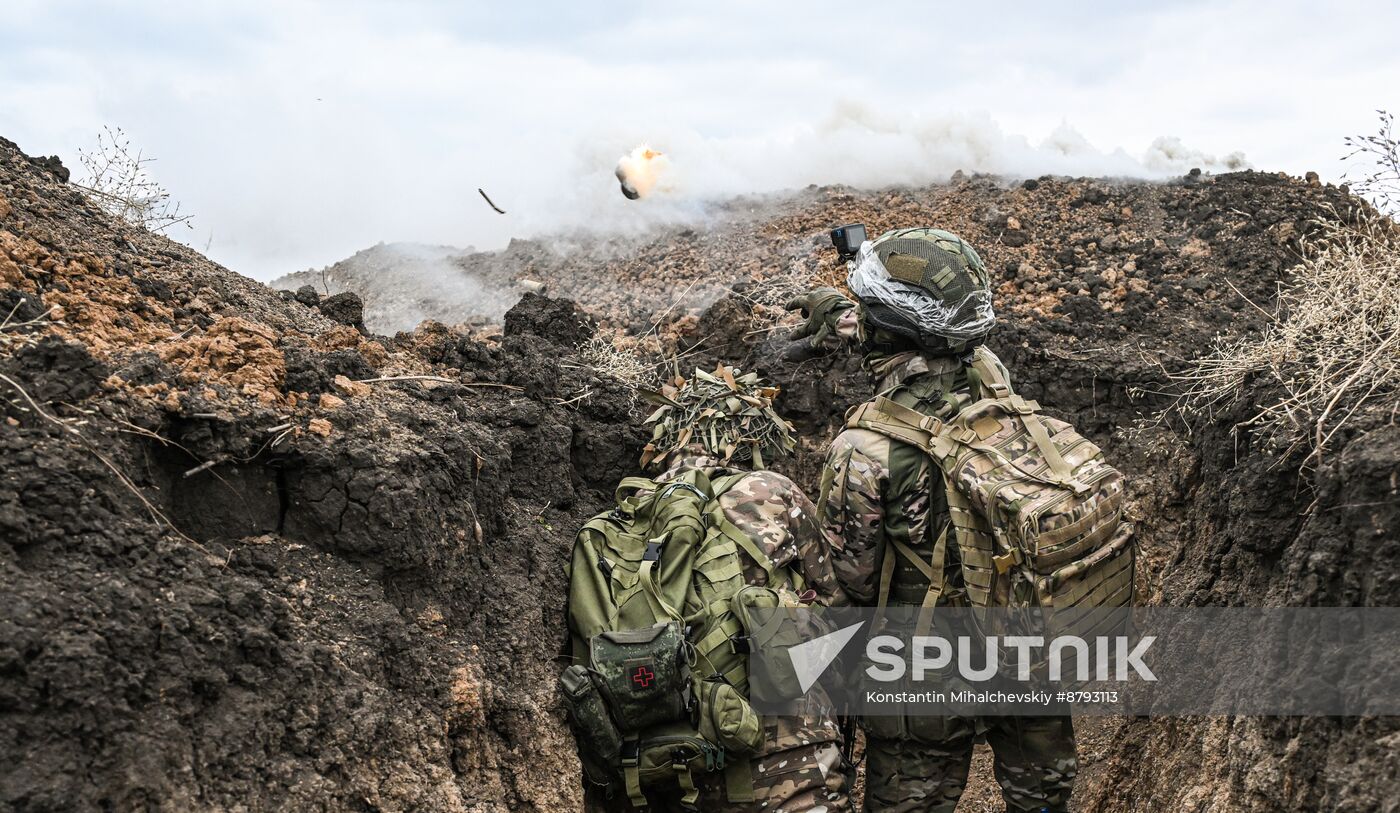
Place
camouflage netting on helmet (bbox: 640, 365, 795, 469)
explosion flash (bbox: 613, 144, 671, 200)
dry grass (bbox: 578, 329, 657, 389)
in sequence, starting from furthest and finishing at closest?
1. explosion flash (bbox: 613, 144, 671, 200)
2. dry grass (bbox: 578, 329, 657, 389)
3. camouflage netting on helmet (bbox: 640, 365, 795, 469)

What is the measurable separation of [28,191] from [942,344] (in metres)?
3.79

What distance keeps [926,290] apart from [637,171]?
709cm

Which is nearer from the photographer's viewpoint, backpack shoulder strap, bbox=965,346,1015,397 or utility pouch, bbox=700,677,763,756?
utility pouch, bbox=700,677,763,756

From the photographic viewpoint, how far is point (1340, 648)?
145 inches

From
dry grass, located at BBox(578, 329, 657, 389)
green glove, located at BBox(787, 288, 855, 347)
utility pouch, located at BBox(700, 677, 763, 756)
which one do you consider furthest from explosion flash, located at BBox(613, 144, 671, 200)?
utility pouch, located at BBox(700, 677, 763, 756)

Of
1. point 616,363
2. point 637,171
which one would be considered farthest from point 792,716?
point 637,171

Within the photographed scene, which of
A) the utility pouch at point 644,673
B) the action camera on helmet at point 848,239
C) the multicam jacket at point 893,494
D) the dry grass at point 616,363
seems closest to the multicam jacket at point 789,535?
the multicam jacket at point 893,494

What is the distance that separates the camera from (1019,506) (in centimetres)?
397

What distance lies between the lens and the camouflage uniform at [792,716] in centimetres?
434

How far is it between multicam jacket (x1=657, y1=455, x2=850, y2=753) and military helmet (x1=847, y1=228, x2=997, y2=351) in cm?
87

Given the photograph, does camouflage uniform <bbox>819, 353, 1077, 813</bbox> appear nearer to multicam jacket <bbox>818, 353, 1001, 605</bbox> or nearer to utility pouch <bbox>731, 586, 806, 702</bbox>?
multicam jacket <bbox>818, 353, 1001, 605</bbox>

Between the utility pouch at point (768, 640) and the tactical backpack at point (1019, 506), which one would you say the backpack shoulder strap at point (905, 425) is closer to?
the tactical backpack at point (1019, 506)

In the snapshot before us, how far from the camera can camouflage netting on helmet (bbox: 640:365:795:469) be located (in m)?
5.73

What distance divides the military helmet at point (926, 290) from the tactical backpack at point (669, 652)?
3.62 feet
